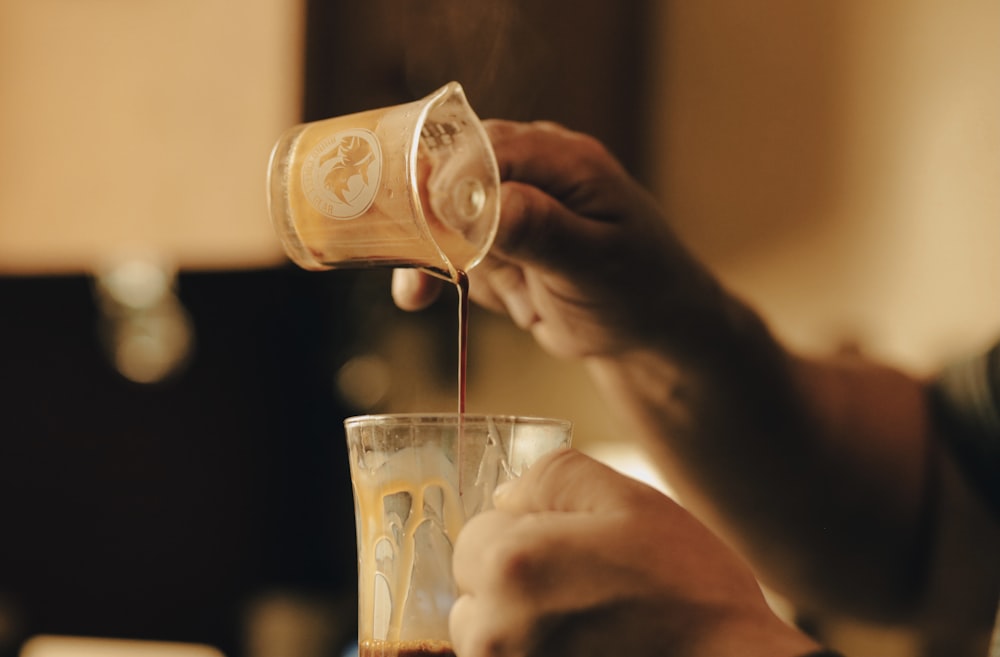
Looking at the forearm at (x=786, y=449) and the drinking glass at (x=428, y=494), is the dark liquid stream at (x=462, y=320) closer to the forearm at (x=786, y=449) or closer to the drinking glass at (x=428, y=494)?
the drinking glass at (x=428, y=494)

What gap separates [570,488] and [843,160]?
1160mm

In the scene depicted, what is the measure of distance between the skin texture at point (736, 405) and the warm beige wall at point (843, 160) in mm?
160

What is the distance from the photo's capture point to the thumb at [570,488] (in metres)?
0.58

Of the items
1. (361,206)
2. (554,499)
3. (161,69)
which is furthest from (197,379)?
(554,499)

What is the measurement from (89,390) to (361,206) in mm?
2171

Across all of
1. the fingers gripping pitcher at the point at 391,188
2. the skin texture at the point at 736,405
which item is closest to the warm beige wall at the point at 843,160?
the skin texture at the point at 736,405

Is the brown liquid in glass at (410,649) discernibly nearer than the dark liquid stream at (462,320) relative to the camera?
Yes

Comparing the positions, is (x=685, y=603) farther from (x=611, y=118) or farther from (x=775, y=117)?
(x=611, y=118)

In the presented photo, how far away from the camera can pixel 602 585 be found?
1.82 feet

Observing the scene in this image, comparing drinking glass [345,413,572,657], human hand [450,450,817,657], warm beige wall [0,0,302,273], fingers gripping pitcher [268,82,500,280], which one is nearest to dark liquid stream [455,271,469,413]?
fingers gripping pitcher [268,82,500,280]

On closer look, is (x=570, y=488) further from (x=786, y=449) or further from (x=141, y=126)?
(x=141, y=126)

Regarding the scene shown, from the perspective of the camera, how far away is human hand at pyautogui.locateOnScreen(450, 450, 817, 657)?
1.80 ft

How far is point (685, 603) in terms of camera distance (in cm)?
56

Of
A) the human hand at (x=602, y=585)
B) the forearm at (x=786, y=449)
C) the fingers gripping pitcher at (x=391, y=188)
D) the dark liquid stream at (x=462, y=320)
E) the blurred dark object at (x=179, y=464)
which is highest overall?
the fingers gripping pitcher at (x=391, y=188)
